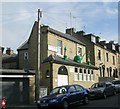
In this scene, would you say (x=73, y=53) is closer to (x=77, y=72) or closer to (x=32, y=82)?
(x=77, y=72)

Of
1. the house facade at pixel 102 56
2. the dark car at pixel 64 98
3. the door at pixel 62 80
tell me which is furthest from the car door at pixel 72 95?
the house facade at pixel 102 56

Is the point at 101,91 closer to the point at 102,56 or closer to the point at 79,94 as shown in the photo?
the point at 79,94

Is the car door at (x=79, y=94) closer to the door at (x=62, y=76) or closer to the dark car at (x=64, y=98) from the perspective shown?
the dark car at (x=64, y=98)

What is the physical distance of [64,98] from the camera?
1686cm

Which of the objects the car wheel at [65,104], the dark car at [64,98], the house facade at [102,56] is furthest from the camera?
the house facade at [102,56]

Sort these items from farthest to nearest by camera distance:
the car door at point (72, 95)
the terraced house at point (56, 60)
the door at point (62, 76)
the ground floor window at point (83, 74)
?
the ground floor window at point (83, 74)
the door at point (62, 76)
the terraced house at point (56, 60)
the car door at point (72, 95)

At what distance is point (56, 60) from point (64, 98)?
35.2 feet

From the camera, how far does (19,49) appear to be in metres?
33.9

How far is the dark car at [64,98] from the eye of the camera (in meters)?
16.6

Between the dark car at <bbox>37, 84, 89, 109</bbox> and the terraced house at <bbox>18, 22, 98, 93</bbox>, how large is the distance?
763 centimetres

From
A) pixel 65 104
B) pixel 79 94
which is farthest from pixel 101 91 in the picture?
pixel 65 104

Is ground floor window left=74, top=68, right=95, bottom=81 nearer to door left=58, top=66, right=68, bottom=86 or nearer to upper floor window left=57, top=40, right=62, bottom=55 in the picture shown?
door left=58, top=66, right=68, bottom=86

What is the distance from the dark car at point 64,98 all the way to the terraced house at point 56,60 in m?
7.63

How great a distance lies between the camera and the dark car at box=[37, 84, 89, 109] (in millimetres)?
16594
